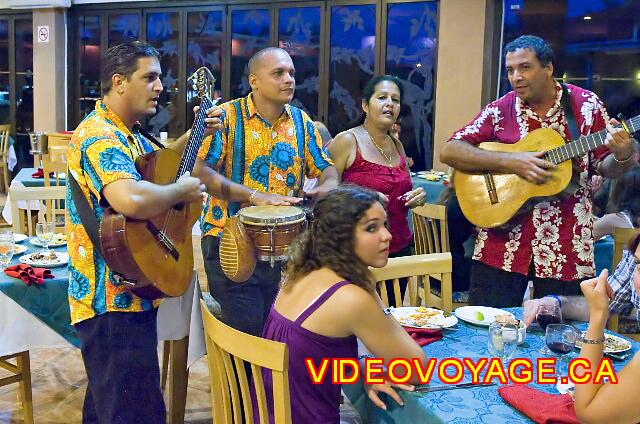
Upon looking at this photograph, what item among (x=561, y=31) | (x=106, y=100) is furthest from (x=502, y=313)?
(x=561, y=31)

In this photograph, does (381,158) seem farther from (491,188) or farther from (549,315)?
(549,315)

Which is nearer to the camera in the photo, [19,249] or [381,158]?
[19,249]

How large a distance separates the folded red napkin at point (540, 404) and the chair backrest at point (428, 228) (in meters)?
2.03

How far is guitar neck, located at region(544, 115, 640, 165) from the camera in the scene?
8.76 ft

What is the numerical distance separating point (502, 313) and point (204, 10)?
724cm

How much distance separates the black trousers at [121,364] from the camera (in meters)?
2.21

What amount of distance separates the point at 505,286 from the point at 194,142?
136 centimetres

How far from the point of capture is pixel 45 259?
302 centimetres

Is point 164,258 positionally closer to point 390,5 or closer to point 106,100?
point 106,100

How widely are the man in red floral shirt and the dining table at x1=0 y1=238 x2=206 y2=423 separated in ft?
3.83

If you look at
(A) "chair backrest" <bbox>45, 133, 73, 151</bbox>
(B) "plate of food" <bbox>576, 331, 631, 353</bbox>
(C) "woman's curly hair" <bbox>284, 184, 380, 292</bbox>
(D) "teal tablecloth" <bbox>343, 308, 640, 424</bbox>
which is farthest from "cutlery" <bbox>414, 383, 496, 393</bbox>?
(A) "chair backrest" <bbox>45, 133, 73, 151</bbox>

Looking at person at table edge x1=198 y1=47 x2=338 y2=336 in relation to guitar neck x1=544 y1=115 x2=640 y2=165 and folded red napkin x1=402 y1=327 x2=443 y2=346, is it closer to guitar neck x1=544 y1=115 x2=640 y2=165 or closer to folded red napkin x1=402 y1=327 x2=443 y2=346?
folded red napkin x1=402 y1=327 x2=443 y2=346

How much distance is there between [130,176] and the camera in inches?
82.0

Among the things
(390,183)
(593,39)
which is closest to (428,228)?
(390,183)
